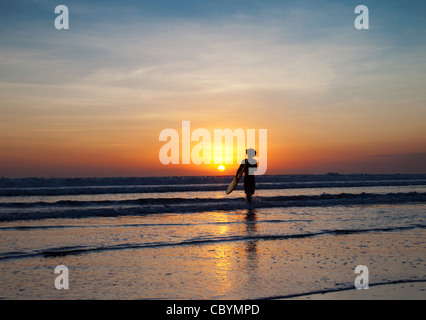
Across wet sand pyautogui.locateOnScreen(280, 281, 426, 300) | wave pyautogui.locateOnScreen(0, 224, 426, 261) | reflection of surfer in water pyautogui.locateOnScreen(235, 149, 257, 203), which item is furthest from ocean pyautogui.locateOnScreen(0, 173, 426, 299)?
reflection of surfer in water pyautogui.locateOnScreen(235, 149, 257, 203)

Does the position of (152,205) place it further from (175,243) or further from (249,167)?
(175,243)

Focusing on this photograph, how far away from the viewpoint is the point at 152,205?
20.7 metres

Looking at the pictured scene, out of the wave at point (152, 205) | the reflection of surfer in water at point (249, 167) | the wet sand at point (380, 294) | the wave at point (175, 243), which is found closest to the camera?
the wet sand at point (380, 294)

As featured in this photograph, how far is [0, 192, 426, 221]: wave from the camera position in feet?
54.1

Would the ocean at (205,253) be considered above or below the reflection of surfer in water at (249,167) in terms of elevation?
below

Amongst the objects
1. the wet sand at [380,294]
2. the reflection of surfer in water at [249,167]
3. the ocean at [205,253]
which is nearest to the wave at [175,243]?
the ocean at [205,253]

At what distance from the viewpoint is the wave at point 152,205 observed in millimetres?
16484

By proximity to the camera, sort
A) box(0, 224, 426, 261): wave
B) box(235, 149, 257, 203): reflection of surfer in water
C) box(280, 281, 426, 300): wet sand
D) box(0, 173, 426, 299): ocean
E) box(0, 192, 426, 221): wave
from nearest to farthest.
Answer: box(280, 281, 426, 300): wet sand, box(0, 173, 426, 299): ocean, box(0, 224, 426, 261): wave, box(0, 192, 426, 221): wave, box(235, 149, 257, 203): reflection of surfer in water

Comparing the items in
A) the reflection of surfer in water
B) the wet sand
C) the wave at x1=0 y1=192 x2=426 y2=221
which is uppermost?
the reflection of surfer in water

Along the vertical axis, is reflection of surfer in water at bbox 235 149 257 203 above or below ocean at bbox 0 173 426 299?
above

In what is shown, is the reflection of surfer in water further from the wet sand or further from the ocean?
the wet sand

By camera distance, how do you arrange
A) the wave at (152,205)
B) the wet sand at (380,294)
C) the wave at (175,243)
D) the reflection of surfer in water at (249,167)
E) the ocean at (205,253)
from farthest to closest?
1. the reflection of surfer in water at (249,167)
2. the wave at (152,205)
3. the wave at (175,243)
4. the ocean at (205,253)
5. the wet sand at (380,294)

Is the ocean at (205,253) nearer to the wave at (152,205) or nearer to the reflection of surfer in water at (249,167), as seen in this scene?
the wave at (152,205)
